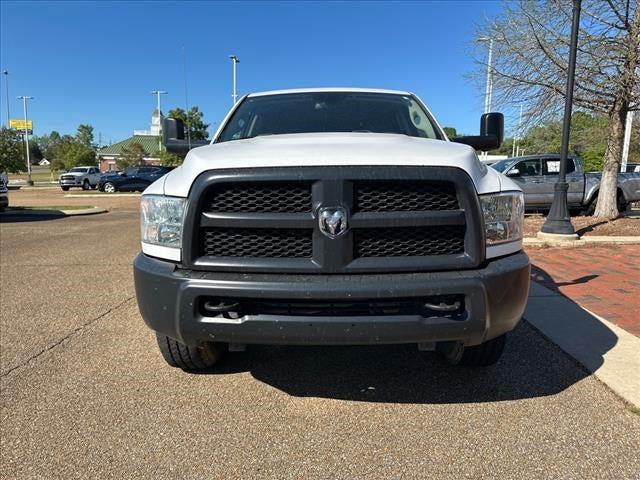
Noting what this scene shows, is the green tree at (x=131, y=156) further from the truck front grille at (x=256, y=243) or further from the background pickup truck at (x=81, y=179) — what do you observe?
the truck front grille at (x=256, y=243)

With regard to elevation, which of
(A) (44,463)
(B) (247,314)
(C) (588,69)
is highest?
(C) (588,69)

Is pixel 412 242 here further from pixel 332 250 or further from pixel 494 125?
pixel 494 125

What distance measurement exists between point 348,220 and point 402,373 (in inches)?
52.7

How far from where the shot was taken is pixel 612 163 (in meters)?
10.5

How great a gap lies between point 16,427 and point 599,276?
586cm

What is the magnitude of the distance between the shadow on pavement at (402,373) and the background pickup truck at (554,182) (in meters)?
10.2

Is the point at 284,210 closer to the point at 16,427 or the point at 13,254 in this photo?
the point at 16,427

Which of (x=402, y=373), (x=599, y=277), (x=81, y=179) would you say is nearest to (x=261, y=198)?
(x=402, y=373)

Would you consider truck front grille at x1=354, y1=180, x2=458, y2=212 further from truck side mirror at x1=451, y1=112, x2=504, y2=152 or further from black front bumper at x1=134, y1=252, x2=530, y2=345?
truck side mirror at x1=451, y1=112, x2=504, y2=152

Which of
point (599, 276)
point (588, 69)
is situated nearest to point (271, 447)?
point (599, 276)

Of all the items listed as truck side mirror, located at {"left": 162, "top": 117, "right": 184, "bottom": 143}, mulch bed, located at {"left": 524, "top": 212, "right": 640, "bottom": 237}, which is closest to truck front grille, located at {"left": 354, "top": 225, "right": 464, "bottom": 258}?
truck side mirror, located at {"left": 162, "top": 117, "right": 184, "bottom": 143}

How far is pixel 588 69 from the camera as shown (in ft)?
30.5

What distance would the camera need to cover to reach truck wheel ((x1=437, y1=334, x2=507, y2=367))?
9.67 feet

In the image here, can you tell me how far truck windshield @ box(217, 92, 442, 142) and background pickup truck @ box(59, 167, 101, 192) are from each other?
34207mm
